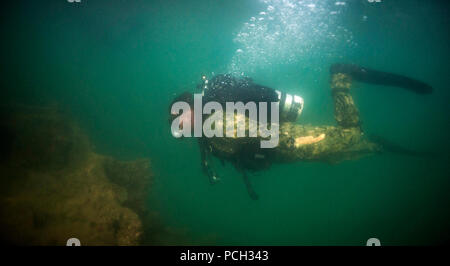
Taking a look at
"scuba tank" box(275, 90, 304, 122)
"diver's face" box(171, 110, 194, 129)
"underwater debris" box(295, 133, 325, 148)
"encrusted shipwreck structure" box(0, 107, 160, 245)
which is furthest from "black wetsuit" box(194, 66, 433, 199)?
"encrusted shipwreck structure" box(0, 107, 160, 245)

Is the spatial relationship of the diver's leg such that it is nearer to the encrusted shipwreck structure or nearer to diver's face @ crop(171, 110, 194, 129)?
diver's face @ crop(171, 110, 194, 129)

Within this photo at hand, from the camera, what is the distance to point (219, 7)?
19578 mm

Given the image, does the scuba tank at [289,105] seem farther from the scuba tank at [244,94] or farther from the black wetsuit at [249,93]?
the black wetsuit at [249,93]

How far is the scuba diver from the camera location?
5.07 metres

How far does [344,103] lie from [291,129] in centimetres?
170

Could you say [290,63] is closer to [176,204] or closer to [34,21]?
[176,204]

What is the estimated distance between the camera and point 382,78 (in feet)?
18.2

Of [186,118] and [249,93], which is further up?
[249,93]

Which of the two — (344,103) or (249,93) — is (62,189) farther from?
(344,103)

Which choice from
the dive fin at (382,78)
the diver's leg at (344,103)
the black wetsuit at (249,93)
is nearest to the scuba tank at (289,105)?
the black wetsuit at (249,93)

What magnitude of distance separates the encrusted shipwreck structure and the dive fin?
23.9 ft

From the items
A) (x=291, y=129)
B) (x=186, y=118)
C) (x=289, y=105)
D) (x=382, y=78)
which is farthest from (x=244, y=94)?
(x=382, y=78)
